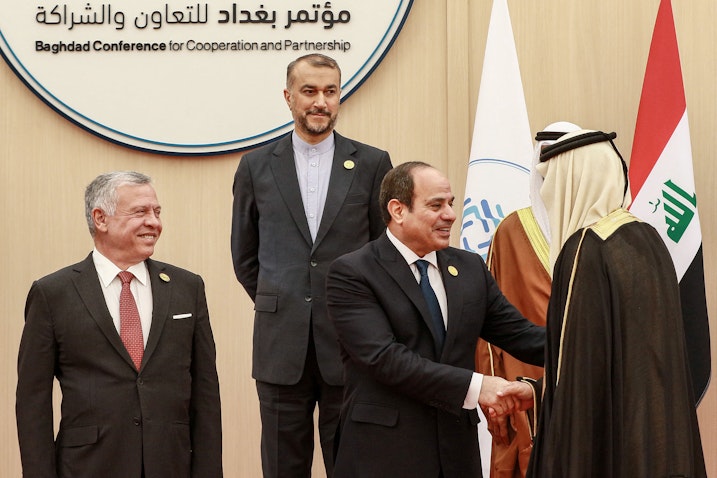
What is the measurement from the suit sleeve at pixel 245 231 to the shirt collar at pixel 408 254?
1.02 metres

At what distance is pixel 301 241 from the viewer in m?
3.86

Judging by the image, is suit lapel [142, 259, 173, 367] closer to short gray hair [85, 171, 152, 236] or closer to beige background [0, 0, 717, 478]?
short gray hair [85, 171, 152, 236]

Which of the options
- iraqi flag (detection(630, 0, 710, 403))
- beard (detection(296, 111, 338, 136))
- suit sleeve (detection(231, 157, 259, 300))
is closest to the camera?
beard (detection(296, 111, 338, 136))

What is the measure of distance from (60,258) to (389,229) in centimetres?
233

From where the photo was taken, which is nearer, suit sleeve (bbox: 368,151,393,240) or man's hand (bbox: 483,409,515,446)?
man's hand (bbox: 483,409,515,446)

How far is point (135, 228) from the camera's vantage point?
3.13 m

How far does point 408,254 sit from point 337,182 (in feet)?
2.97

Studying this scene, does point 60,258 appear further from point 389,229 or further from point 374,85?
point 389,229

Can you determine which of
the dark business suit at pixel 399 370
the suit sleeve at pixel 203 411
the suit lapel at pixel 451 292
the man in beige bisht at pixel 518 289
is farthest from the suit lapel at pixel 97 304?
the man in beige bisht at pixel 518 289

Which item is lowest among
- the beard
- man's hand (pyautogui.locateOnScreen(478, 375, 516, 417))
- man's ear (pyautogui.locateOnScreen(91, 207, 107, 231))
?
man's hand (pyautogui.locateOnScreen(478, 375, 516, 417))

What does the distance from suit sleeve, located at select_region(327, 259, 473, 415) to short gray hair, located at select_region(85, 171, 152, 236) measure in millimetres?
667

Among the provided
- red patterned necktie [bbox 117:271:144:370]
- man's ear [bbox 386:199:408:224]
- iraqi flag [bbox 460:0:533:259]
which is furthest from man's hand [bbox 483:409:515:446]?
iraqi flag [bbox 460:0:533:259]

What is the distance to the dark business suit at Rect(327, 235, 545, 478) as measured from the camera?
2.89m

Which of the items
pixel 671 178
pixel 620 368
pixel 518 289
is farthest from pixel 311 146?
pixel 620 368
